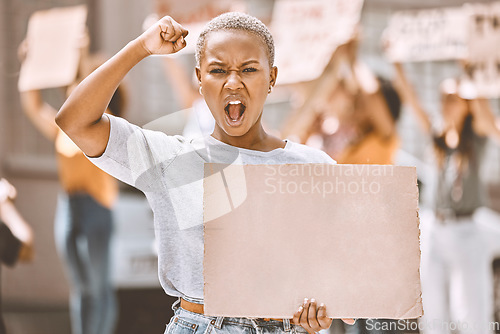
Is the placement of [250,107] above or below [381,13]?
below

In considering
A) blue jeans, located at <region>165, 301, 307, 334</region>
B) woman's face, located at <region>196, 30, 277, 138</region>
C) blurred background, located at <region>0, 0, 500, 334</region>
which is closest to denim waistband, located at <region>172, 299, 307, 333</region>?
blue jeans, located at <region>165, 301, 307, 334</region>

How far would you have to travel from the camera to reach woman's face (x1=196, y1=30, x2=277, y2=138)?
1.38 meters

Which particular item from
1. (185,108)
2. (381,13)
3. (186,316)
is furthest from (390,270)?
(381,13)

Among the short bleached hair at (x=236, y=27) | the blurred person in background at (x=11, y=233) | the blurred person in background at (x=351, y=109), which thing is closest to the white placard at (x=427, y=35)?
the blurred person in background at (x=351, y=109)

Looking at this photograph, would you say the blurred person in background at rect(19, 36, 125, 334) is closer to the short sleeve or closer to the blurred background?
the blurred background

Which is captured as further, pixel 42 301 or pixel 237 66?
pixel 42 301

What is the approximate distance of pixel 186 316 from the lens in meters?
1.37

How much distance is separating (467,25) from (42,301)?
300 cm

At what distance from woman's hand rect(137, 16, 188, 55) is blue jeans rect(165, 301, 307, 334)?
566mm

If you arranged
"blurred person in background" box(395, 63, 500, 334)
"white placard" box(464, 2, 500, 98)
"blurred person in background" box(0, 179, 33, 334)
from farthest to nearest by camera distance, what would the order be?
"white placard" box(464, 2, 500, 98) → "blurred person in background" box(395, 63, 500, 334) → "blurred person in background" box(0, 179, 33, 334)

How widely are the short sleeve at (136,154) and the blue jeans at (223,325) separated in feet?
0.99

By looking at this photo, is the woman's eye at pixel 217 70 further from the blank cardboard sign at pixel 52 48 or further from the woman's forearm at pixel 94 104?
the blank cardboard sign at pixel 52 48

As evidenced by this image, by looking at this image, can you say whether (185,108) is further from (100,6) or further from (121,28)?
(100,6)

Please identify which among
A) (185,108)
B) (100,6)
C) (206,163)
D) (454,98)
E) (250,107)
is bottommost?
(206,163)
